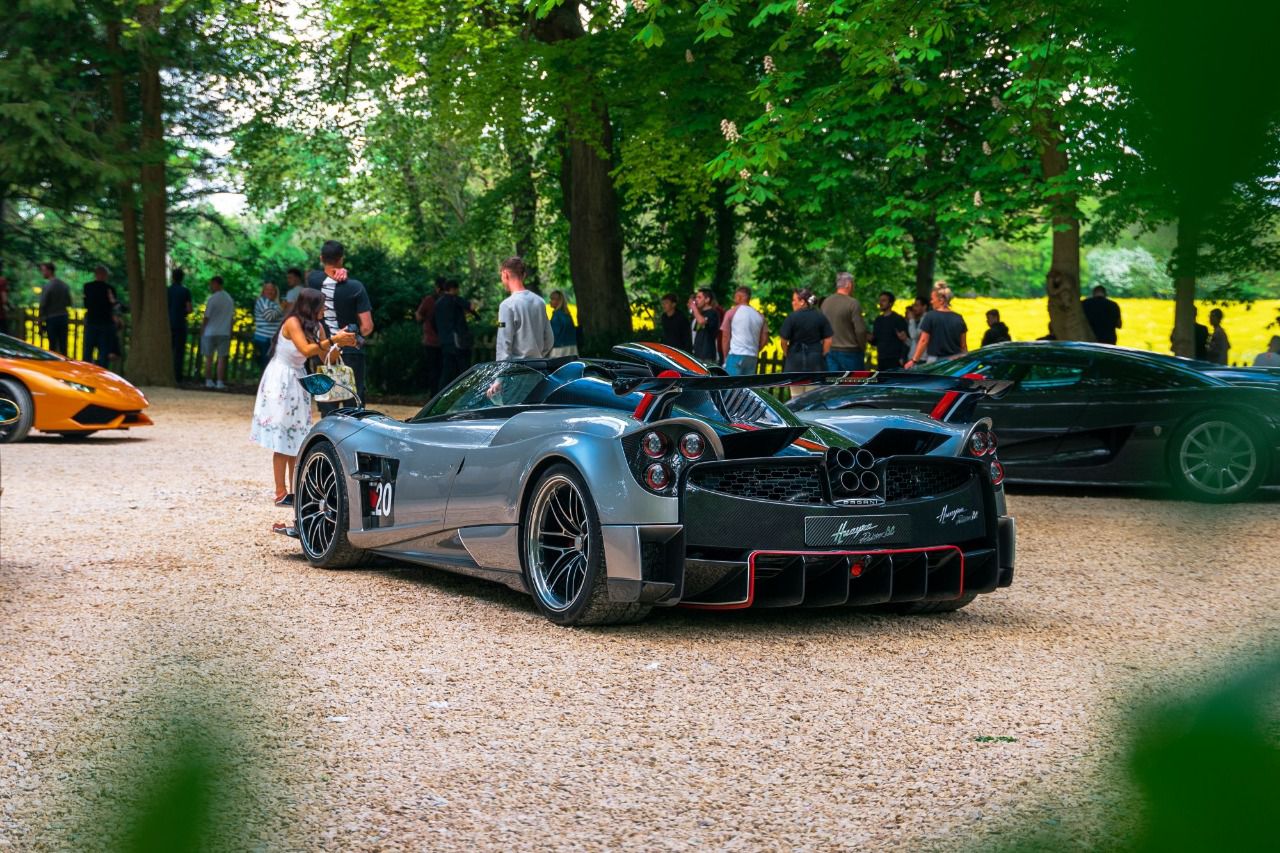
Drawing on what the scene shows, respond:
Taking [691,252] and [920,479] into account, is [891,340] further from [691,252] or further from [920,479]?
[920,479]

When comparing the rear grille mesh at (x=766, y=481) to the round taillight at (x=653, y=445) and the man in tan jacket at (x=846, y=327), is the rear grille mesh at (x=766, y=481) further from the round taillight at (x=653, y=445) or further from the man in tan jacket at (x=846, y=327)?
the man in tan jacket at (x=846, y=327)

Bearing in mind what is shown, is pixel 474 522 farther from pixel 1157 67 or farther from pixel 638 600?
pixel 1157 67

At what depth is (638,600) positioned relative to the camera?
6551mm

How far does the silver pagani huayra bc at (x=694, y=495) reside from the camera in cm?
657

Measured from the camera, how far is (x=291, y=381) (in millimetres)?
10789

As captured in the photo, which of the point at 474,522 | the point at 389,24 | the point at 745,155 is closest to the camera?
the point at 474,522

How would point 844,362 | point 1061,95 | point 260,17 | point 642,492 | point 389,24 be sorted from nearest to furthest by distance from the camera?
point 1061,95, point 642,492, point 844,362, point 389,24, point 260,17

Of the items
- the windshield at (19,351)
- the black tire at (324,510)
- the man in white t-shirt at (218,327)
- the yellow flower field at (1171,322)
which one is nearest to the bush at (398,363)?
the man in white t-shirt at (218,327)

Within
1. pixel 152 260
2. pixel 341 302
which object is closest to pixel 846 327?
pixel 341 302

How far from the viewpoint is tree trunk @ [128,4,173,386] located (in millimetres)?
26094

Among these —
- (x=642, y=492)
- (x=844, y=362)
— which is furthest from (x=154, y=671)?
(x=844, y=362)

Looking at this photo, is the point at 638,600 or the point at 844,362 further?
the point at 844,362

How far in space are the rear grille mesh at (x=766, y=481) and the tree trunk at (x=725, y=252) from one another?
84.3ft

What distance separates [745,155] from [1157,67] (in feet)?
44.1
